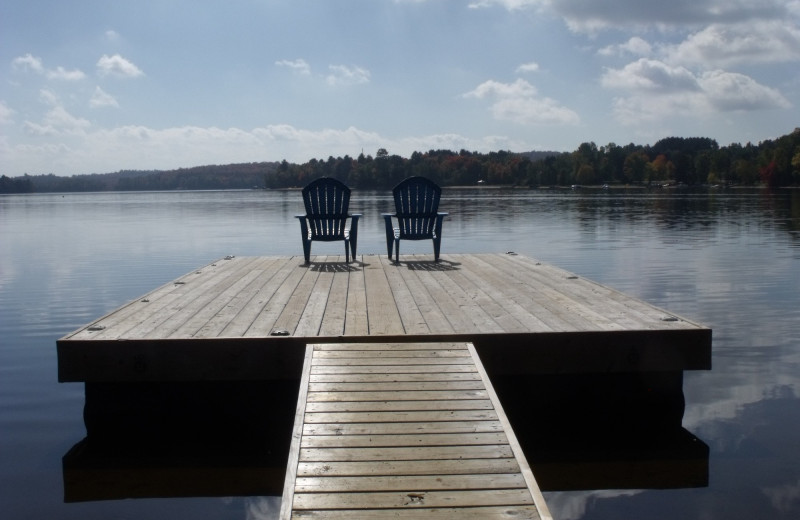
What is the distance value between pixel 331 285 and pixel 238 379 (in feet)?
6.22

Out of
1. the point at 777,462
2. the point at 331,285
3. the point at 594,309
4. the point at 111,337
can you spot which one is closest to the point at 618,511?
the point at 777,462

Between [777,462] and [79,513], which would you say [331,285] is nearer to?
[79,513]

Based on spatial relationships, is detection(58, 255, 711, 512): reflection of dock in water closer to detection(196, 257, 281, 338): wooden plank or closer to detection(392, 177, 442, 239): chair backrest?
detection(196, 257, 281, 338): wooden plank

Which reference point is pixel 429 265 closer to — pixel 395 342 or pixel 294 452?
pixel 395 342

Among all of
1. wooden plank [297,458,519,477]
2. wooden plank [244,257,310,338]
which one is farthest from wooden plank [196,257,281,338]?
wooden plank [297,458,519,477]

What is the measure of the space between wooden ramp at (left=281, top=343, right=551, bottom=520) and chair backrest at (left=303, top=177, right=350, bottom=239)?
11.6ft

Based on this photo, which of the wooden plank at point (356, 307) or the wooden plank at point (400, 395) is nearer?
the wooden plank at point (400, 395)

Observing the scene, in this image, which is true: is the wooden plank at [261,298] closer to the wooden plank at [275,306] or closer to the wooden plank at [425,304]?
the wooden plank at [275,306]

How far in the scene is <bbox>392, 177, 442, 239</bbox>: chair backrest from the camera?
7285mm

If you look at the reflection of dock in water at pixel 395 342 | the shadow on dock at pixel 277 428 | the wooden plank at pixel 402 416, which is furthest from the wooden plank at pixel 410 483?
the shadow on dock at pixel 277 428

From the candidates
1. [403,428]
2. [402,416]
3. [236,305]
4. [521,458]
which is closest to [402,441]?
[403,428]

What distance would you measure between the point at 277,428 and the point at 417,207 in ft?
11.7

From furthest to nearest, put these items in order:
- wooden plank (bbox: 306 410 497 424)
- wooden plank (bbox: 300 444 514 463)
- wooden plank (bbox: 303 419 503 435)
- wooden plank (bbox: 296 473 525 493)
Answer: wooden plank (bbox: 306 410 497 424) → wooden plank (bbox: 303 419 503 435) → wooden plank (bbox: 300 444 514 463) → wooden plank (bbox: 296 473 525 493)

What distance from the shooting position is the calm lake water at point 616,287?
3400mm
